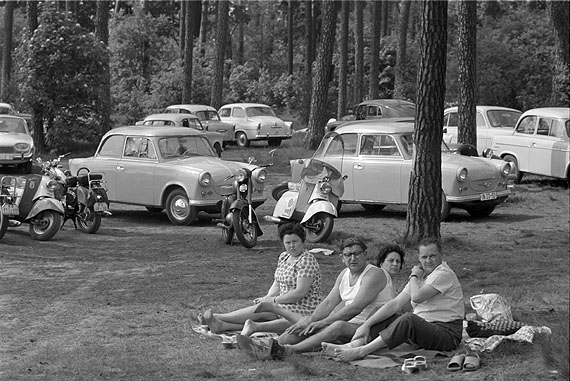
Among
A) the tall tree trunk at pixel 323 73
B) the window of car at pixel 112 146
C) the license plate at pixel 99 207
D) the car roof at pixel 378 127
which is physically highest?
the tall tree trunk at pixel 323 73

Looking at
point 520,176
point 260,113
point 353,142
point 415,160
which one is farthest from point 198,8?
point 415,160

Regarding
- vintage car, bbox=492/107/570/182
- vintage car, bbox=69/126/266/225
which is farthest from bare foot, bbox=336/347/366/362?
vintage car, bbox=492/107/570/182

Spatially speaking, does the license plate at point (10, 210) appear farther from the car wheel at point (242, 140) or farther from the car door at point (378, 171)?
the car wheel at point (242, 140)

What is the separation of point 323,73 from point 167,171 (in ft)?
46.9

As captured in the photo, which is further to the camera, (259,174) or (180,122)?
(180,122)

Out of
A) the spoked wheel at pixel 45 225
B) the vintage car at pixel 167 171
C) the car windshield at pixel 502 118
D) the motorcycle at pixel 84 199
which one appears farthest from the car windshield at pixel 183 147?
the car windshield at pixel 502 118

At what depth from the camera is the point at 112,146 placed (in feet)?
60.3

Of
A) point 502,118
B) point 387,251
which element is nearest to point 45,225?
point 387,251

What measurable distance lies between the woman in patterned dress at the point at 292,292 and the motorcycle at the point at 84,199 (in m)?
7.14

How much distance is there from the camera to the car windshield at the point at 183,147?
17766mm

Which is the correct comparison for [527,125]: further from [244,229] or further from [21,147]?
[21,147]

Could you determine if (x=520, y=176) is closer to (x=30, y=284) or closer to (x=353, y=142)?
(x=353, y=142)

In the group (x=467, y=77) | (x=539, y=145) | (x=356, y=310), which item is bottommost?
(x=356, y=310)

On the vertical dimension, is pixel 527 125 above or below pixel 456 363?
above
